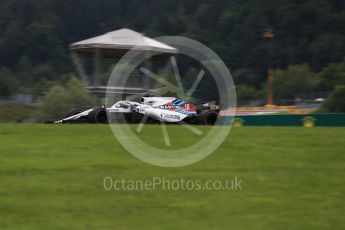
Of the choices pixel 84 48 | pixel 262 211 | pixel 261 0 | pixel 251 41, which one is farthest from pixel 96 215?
pixel 261 0

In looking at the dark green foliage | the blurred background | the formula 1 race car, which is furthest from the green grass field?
the blurred background

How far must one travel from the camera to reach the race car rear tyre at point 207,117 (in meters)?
24.9

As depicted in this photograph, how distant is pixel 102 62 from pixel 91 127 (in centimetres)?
1649

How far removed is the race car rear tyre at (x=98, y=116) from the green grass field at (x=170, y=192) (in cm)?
806

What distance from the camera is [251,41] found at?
129 meters

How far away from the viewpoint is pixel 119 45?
116ft

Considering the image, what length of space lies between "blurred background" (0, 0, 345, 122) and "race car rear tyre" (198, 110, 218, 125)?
65.4 m

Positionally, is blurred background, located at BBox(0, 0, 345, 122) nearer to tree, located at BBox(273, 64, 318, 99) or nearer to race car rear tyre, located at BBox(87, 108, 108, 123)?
tree, located at BBox(273, 64, 318, 99)

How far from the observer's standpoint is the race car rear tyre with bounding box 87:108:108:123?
26188 millimetres

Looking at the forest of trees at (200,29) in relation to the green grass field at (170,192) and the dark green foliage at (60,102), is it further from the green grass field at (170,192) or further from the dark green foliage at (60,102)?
the green grass field at (170,192)

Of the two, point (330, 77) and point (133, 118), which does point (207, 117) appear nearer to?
point (133, 118)

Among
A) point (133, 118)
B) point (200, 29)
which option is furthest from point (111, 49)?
point (200, 29)

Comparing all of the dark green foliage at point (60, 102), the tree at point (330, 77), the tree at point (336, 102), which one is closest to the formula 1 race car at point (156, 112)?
the dark green foliage at point (60, 102)

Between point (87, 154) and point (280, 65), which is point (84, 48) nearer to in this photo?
point (87, 154)
